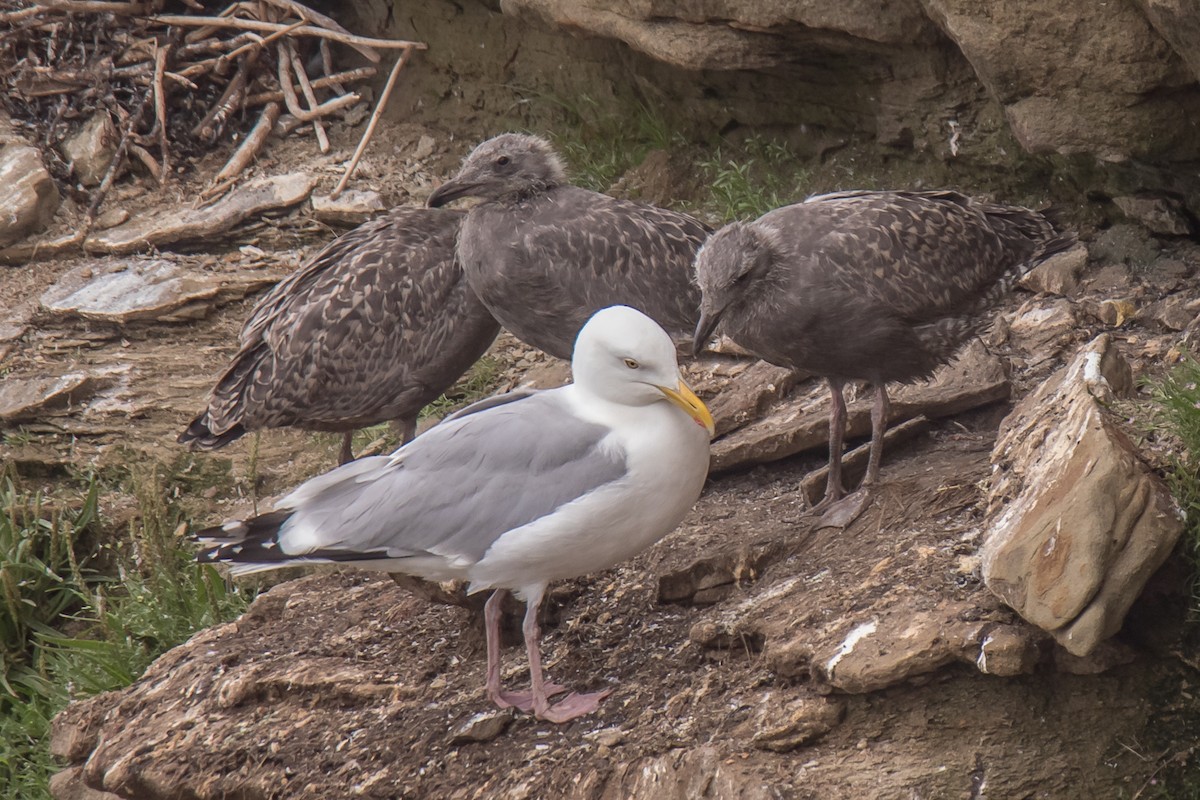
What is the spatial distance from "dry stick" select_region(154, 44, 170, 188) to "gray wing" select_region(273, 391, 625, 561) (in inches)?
186

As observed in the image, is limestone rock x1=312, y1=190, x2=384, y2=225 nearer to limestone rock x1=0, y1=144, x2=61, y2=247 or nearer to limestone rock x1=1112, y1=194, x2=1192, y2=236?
limestone rock x1=0, y1=144, x2=61, y2=247

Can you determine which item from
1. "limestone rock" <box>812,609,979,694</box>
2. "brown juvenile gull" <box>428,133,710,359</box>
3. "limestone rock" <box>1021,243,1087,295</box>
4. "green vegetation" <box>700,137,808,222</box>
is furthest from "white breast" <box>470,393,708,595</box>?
"green vegetation" <box>700,137,808,222</box>

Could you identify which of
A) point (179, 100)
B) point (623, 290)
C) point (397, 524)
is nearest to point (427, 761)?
point (397, 524)

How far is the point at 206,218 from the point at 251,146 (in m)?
0.62

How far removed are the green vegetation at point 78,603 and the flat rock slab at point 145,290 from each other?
1014 mm

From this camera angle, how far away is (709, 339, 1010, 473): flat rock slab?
518 centimetres

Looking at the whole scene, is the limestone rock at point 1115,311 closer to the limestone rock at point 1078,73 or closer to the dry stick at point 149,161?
the limestone rock at point 1078,73

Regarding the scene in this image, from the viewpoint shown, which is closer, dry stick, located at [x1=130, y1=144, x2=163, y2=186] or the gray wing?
the gray wing

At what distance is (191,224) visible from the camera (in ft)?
25.9

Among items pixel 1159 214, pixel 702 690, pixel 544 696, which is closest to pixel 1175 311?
pixel 1159 214

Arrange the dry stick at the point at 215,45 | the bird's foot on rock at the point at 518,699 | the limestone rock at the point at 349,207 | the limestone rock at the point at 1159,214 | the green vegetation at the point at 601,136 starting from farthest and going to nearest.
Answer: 1. the dry stick at the point at 215,45
2. the limestone rock at the point at 349,207
3. the green vegetation at the point at 601,136
4. the limestone rock at the point at 1159,214
5. the bird's foot on rock at the point at 518,699

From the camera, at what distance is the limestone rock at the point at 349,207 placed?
25.7 feet

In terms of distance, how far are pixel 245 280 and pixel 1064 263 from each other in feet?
14.6

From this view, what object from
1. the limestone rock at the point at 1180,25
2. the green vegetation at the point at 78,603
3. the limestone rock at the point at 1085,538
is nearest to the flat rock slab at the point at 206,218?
the green vegetation at the point at 78,603
